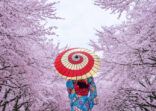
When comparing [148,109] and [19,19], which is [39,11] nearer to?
[19,19]

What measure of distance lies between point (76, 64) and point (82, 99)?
72 centimetres

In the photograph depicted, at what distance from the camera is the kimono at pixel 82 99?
6.03m

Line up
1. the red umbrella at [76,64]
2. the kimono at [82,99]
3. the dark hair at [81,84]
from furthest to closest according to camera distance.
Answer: the dark hair at [81,84] → the kimono at [82,99] → the red umbrella at [76,64]

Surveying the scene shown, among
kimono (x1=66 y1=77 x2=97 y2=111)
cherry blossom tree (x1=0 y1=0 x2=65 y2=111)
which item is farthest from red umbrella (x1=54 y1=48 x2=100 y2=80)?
cherry blossom tree (x1=0 y1=0 x2=65 y2=111)

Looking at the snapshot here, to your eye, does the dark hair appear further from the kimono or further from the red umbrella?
the red umbrella

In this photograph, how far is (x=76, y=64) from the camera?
19.6 feet

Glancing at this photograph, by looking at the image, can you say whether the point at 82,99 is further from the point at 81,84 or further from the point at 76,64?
the point at 76,64

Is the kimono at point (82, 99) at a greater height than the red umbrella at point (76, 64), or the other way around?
the red umbrella at point (76, 64)

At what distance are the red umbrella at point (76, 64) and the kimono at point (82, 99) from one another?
39 centimetres

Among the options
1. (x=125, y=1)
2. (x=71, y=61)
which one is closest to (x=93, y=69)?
(x=71, y=61)

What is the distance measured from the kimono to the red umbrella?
39 cm

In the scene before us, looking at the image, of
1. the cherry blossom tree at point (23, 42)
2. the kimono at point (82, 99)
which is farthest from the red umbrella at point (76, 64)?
the cherry blossom tree at point (23, 42)

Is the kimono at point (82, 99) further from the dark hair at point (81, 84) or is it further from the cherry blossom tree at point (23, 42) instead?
the cherry blossom tree at point (23, 42)

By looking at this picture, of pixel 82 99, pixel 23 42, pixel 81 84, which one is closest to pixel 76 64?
pixel 81 84
